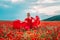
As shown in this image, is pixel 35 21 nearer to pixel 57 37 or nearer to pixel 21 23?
pixel 21 23

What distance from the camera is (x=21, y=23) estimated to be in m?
7.20

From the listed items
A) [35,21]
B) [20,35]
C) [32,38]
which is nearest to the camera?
[32,38]

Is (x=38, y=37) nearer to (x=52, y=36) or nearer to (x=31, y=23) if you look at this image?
(x=52, y=36)

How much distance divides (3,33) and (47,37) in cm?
141

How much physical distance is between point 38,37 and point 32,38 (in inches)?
9.3

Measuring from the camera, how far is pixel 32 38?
582cm

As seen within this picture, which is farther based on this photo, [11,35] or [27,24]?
[27,24]

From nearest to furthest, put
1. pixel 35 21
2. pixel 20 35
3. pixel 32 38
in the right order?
pixel 32 38 < pixel 20 35 < pixel 35 21

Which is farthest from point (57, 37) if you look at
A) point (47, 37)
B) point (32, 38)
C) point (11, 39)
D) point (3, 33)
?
point (3, 33)

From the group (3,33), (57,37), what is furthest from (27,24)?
(57,37)

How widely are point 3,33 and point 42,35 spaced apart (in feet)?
4.21

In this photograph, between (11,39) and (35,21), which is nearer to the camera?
(11,39)

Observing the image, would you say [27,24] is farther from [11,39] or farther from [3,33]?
[11,39]

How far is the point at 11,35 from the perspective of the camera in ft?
21.2
